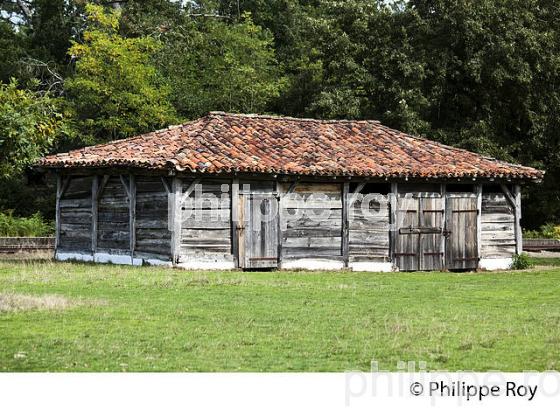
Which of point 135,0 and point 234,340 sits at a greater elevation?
point 135,0

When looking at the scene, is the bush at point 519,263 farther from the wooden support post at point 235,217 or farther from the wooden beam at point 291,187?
the wooden support post at point 235,217

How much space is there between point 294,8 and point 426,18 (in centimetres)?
1424

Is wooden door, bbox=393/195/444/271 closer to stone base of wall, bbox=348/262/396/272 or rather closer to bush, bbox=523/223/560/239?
stone base of wall, bbox=348/262/396/272

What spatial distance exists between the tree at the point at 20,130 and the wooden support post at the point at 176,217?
3.43 meters

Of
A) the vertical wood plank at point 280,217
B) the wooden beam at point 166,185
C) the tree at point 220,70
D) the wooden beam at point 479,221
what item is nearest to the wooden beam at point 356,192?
the vertical wood plank at point 280,217

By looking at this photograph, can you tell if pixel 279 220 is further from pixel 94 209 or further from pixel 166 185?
pixel 94 209

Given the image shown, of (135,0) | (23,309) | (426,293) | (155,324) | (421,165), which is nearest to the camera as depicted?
(155,324)

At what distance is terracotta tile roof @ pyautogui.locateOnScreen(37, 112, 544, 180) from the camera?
24.8 metres

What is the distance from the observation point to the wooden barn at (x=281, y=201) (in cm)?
2470

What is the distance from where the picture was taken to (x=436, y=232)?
90.7 ft

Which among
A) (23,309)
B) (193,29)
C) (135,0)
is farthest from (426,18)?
(23,309)
